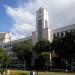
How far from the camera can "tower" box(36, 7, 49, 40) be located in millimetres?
72050

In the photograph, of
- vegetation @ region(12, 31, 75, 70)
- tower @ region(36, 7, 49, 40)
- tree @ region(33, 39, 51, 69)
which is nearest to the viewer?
vegetation @ region(12, 31, 75, 70)

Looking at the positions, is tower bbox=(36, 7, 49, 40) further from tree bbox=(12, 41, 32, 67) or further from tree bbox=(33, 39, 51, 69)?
tree bbox=(33, 39, 51, 69)

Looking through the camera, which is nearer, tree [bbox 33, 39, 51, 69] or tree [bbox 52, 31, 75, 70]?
tree [bbox 52, 31, 75, 70]

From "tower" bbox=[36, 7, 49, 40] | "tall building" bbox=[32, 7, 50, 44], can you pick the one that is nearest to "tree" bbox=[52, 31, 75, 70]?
"tall building" bbox=[32, 7, 50, 44]

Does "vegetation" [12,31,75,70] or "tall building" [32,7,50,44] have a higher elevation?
"tall building" [32,7,50,44]

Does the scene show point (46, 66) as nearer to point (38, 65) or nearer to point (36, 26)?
point (38, 65)

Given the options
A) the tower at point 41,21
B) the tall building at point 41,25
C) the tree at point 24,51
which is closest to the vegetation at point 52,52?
the tree at point 24,51

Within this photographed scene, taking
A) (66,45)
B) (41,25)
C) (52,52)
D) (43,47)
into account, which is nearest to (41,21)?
(41,25)

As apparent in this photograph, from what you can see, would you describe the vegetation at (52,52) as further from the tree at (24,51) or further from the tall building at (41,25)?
the tall building at (41,25)

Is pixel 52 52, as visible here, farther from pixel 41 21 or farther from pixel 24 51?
pixel 41 21

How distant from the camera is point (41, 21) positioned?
7244 centimetres

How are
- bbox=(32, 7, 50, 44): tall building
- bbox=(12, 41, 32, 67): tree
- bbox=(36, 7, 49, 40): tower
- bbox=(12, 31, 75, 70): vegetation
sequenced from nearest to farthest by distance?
1. bbox=(12, 31, 75, 70): vegetation
2. bbox=(12, 41, 32, 67): tree
3. bbox=(32, 7, 50, 44): tall building
4. bbox=(36, 7, 49, 40): tower

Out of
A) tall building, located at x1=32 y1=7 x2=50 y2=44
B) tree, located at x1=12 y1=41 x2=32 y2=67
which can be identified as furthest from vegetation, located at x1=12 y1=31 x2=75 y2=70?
tall building, located at x1=32 y1=7 x2=50 y2=44

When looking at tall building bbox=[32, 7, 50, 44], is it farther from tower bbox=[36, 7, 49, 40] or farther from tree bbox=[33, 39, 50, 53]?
tree bbox=[33, 39, 50, 53]
